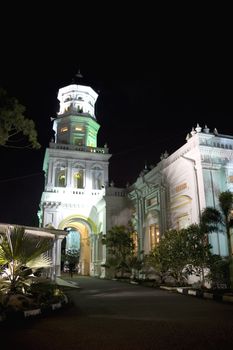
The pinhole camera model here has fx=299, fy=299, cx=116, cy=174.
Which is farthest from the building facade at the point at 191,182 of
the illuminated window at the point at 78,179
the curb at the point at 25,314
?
the illuminated window at the point at 78,179

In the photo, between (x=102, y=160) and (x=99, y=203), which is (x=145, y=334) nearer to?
(x=99, y=203)

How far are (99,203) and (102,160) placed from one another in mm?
7061

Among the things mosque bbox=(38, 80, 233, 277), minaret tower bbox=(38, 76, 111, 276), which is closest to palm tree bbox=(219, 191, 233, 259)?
mosque bbox=(38, 80, 233, 277)

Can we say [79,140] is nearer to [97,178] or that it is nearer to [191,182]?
[97,178]

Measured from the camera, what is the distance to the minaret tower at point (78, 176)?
111 feet

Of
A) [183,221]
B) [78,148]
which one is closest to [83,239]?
[78,148]

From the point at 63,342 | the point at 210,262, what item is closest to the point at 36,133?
the point at 63,342

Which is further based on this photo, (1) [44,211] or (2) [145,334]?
(1) [44,211]

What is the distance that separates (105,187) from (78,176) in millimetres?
7359

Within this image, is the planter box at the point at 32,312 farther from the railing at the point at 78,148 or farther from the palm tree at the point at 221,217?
the railing at the point at 78,148

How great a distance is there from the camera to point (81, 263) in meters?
38.1

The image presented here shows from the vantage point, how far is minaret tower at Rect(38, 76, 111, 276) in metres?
33.9

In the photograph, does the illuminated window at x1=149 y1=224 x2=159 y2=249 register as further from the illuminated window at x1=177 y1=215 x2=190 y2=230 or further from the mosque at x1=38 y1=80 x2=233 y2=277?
the illuminated window at x1=177 y1=215 x2=190 y2=230

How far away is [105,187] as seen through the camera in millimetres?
30891
